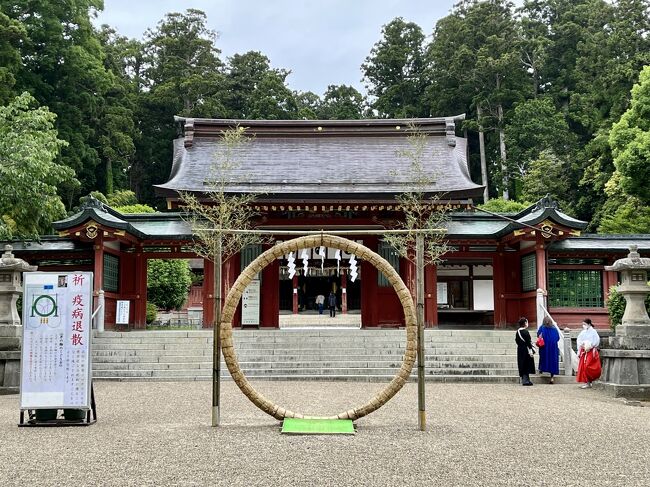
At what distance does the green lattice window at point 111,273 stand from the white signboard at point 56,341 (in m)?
9.97

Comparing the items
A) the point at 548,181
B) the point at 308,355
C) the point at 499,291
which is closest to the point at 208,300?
the point at 308,355

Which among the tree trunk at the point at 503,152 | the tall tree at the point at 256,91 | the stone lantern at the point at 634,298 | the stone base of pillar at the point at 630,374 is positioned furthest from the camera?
the tall tree at the point at 256,91

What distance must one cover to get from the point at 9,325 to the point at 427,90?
42090mm

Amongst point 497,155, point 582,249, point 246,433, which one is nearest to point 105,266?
point 246,433

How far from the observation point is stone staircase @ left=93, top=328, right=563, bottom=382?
13648 mm

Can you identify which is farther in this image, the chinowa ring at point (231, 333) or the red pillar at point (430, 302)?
the red pillar at point (430, 302)

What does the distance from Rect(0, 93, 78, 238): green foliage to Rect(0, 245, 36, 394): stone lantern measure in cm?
394

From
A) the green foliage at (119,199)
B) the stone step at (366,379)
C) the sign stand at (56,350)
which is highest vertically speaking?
the green foliage at (119,199)

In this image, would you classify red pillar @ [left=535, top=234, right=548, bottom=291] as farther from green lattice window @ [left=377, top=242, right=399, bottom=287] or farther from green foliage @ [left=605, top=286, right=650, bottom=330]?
green lattice window @ [left=377, top=242, right=399, bottom=287]

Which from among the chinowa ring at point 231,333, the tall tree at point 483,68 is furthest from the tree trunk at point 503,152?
the chinowa ring at point 231,333

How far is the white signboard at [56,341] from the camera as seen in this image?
788cm

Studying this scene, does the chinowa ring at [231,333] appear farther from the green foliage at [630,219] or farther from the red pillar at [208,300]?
the green foliage at [630,219]

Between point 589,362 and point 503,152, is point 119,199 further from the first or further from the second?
point 589,362

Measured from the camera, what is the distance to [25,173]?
16.0m
